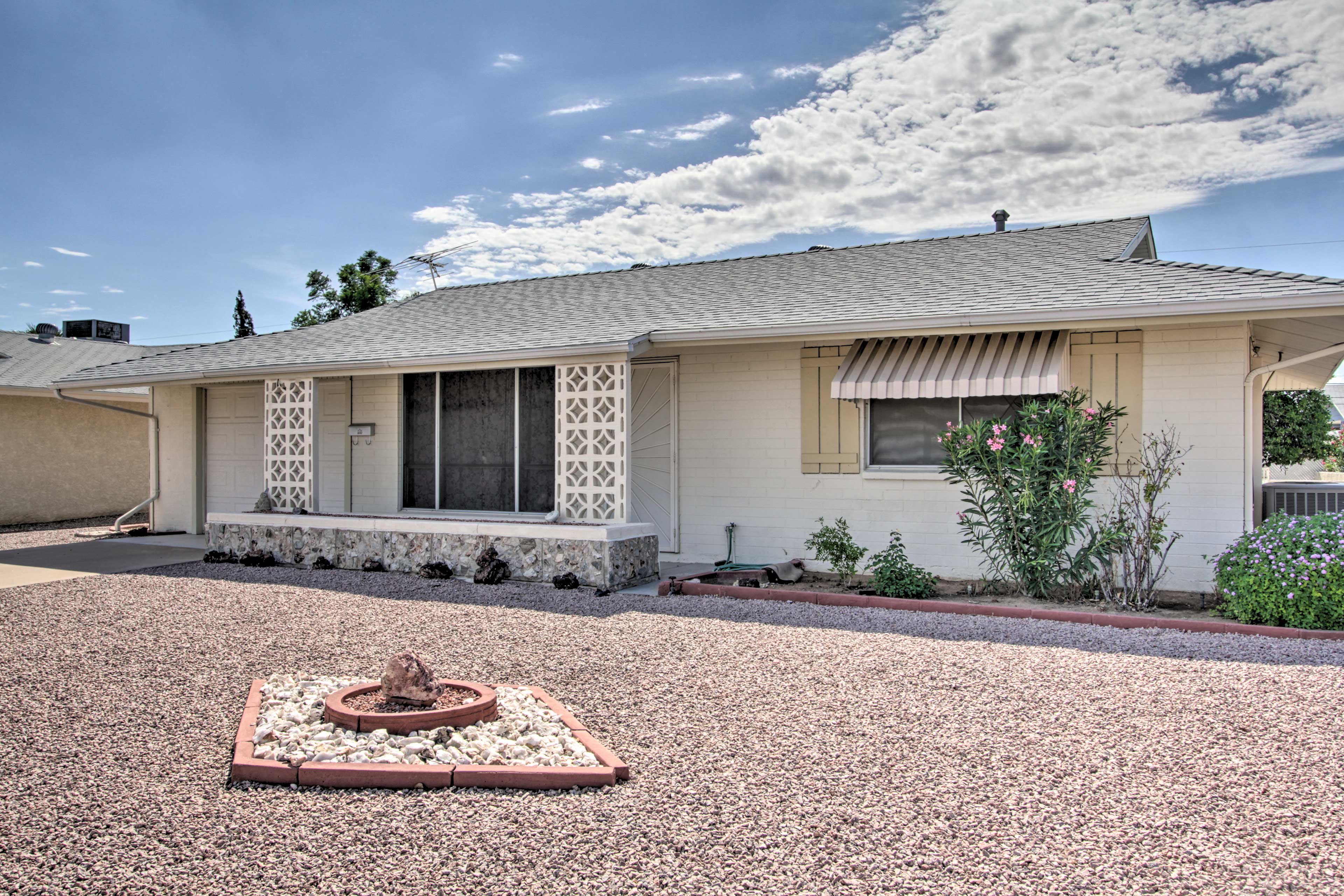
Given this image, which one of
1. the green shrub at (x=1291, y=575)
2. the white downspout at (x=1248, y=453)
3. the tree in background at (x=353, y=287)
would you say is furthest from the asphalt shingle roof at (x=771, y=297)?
the tree in background at (x=353, y=287)

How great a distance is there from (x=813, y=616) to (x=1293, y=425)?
1708cm

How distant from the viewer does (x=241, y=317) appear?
51281 millimetres

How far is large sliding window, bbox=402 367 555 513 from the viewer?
33.9ft

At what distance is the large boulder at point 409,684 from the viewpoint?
13.9ft

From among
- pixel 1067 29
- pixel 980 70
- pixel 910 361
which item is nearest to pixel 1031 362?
pixel 910 361

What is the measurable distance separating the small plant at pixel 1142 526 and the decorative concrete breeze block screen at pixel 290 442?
924 cm

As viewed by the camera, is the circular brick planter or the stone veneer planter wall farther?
the stone veneer planter wall

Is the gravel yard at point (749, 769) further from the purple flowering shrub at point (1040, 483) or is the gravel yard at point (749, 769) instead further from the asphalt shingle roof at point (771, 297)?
the asphalt shingle roof at point (771, 297)

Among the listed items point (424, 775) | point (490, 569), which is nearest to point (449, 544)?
point (490, 569)

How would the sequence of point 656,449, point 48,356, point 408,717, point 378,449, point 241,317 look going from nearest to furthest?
point 408,717 < point 656,449 < point 378,449 < point 48,356 < point 241,317

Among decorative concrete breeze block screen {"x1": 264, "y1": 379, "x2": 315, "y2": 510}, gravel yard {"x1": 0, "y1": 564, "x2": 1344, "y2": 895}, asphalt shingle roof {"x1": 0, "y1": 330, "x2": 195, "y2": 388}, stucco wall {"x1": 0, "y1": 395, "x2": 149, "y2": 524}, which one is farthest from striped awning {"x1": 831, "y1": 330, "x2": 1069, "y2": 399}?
stucco wall {"x1": 0, "y1": 395, "x2": 149, "y2": 524}

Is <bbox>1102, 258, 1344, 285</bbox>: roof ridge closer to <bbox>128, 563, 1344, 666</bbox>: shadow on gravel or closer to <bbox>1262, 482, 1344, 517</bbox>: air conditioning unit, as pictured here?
<bbox>1262, 482, 1344, 517</bbox>: air conditioning unit

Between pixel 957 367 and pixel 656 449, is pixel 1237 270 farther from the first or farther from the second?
pixel 656 449

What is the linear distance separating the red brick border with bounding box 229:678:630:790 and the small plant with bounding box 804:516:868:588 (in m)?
5.23
